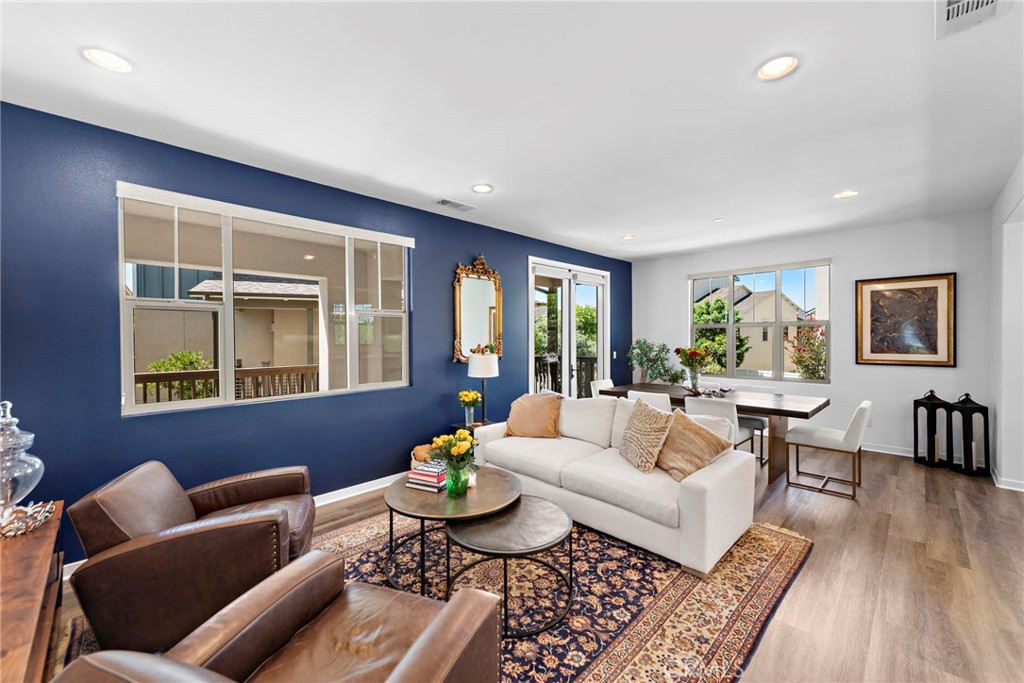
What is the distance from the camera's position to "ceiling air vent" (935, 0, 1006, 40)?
5.22 feet

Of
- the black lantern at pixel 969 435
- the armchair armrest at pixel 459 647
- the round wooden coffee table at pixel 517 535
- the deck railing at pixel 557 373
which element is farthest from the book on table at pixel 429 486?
the black lantern at pixel 969 435

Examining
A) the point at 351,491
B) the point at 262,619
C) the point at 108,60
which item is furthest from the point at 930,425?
the point at 108,60

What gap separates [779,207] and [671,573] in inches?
140

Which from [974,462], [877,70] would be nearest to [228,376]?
[877,70]

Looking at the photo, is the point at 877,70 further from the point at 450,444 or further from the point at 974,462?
the point at 974,462

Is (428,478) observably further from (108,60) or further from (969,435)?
(969,435)

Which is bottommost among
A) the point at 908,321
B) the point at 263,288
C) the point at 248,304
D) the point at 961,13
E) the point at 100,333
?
the point at 100,333

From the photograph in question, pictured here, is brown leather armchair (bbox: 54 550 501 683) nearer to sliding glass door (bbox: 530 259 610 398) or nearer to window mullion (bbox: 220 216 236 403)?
window mullion (bbox: 220 216 236 403)

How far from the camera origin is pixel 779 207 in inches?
162

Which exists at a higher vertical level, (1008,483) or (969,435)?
(969,435)

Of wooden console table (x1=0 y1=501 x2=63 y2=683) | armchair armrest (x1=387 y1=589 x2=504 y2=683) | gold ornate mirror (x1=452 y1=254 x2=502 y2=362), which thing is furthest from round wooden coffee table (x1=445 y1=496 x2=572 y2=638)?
gold ornate mirror (x1=452 y1=254 x2=502 y2=362)

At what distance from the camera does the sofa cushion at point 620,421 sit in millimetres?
3414

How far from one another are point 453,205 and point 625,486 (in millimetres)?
2883

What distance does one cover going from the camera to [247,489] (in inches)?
94.7
